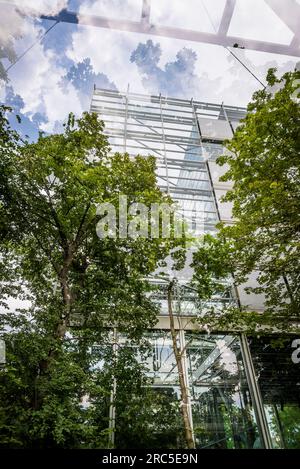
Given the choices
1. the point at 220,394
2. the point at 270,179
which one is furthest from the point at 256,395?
the point at 270,179

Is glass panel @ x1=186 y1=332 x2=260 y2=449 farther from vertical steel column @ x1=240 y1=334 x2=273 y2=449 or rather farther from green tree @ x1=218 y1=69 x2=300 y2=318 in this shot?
green tree @ x1=218 y1=69 x2=300 y2=318

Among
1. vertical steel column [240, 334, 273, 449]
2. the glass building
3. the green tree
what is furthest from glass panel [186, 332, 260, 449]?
the green tree

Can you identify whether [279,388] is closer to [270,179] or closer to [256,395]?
[256,395]

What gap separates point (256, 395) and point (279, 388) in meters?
0.94

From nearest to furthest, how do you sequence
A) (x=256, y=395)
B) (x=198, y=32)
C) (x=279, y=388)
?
(x=198, y=32) → (x=256, y=395) → (x=279, y=388)

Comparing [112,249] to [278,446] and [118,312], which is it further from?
[278,446]

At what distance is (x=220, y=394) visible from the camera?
895cm

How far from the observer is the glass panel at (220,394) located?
8.27 metres

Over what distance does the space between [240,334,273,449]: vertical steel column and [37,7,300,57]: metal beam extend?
933 cm

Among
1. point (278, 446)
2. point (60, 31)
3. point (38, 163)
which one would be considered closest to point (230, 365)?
point (278, 446)

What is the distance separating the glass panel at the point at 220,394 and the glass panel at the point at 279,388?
534 mm

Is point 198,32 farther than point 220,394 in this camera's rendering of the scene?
No

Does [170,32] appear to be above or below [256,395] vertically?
above

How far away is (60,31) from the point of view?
261cm
